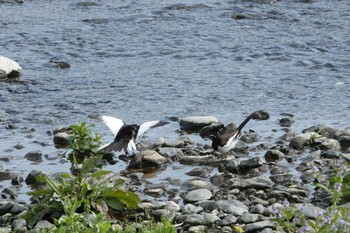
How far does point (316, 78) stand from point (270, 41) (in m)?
2.29

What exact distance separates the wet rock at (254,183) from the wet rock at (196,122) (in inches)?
89.3

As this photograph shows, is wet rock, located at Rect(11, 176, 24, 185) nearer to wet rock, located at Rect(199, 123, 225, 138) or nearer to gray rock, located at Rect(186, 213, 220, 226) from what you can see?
gray rock, located at Rect(186, 213, 220, 226)

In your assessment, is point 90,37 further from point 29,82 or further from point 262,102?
point 262,102

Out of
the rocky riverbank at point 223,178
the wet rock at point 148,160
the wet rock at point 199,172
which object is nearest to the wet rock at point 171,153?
the rocky riverbank at point 223,178

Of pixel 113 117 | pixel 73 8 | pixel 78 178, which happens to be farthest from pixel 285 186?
pixel 73 8

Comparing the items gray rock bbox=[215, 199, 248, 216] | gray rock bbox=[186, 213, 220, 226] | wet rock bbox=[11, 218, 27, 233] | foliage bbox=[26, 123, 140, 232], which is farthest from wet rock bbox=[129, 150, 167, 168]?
wet rock bbox=[11, 218, 27, 233]

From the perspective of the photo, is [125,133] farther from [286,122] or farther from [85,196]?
[85,196]

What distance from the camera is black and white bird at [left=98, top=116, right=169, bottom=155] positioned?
428 inches

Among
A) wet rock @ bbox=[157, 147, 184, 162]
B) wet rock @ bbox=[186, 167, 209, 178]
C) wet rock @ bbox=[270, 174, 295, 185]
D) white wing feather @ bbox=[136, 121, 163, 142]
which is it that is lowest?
wet rock @ bbox=[157, 147, 184, 162]

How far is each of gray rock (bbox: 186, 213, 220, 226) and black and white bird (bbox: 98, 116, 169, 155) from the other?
2.46m

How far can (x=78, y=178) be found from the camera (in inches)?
329

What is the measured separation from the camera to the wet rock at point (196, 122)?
39.3ft

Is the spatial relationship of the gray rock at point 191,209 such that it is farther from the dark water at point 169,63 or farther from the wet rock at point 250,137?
the wet rock at point 250,137

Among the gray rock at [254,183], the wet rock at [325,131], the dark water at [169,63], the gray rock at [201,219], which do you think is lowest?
the dark water at [169,63]
